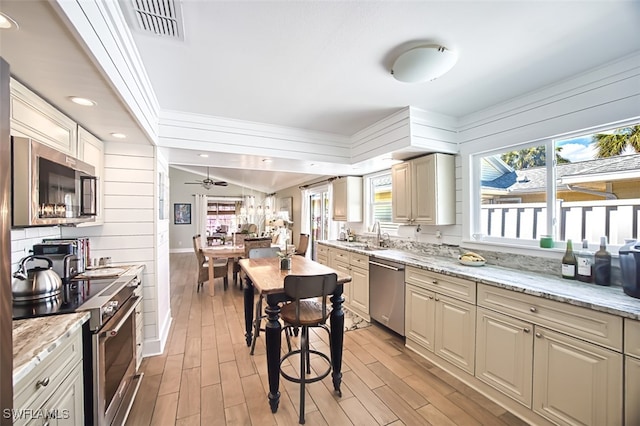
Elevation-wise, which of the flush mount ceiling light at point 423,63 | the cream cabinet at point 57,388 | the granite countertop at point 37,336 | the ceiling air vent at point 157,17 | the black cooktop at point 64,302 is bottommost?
the cream cabinet at point 57,388

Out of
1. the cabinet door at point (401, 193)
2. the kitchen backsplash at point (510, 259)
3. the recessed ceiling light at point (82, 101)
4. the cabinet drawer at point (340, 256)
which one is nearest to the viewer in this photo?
the recessed ceiling light at point (82, 101)

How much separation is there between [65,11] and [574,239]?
3.43 m

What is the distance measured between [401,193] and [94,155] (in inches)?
128

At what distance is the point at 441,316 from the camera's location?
2.44 m

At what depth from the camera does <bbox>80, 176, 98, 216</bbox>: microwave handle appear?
1934 mm

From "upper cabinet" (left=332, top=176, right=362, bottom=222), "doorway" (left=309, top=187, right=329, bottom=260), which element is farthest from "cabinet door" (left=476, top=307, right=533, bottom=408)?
"doorway" (left=309, top=187, right=329, bottom=260)

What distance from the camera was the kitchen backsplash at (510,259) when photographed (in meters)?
2.16

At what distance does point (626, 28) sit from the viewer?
1.60m

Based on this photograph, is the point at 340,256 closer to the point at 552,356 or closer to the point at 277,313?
the point at 277,313

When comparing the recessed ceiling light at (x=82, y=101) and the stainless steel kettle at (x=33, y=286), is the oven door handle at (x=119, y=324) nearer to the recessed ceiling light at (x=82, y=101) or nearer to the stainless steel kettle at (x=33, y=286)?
the stainless steel kettle at (x=33, y=286)

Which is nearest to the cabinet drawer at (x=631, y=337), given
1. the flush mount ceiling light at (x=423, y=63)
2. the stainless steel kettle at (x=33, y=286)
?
the flush mount ceiling light at (x=423, y=63)

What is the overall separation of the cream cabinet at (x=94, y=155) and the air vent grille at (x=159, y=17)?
3.57ft

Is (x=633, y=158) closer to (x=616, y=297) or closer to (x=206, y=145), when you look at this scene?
(x=616, y=297)

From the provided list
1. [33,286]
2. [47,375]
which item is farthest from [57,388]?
[33,286]
